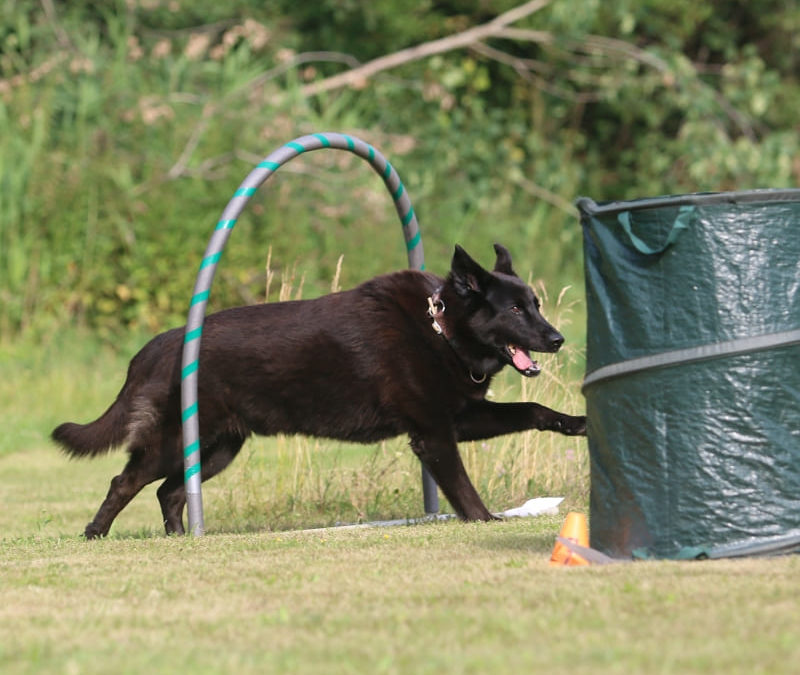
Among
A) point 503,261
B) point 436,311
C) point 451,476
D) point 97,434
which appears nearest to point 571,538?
point 451,476

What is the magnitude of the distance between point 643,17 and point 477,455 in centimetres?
1252

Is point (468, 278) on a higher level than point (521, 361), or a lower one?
higher

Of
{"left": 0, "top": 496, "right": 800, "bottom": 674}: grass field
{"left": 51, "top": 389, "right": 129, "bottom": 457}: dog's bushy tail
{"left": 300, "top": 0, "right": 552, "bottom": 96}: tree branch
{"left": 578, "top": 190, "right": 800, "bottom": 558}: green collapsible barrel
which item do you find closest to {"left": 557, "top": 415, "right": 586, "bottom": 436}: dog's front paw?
{"left": 0, "top": 496, "right": 800, "bottom": 674}: grass field

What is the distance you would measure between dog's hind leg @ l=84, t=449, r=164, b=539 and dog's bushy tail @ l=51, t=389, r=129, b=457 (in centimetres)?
13

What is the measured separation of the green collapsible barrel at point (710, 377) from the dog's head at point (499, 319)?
2.04 metres

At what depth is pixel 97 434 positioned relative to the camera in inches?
265

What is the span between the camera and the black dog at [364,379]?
6.58 metres

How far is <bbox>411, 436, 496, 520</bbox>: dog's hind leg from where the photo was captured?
21.4 feet

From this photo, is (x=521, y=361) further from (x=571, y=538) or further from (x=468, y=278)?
(x=571, y=538)

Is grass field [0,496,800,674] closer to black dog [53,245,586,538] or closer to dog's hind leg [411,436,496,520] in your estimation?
dog's hind leg [411,436,496,520]

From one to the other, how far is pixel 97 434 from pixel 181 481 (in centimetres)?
55

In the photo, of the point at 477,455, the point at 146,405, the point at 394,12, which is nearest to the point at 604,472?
the point at 146,405

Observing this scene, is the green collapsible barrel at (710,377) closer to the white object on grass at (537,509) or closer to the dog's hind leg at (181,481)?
the white object on grass at (537,509)

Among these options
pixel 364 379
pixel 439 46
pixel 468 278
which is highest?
pixel 439 46
